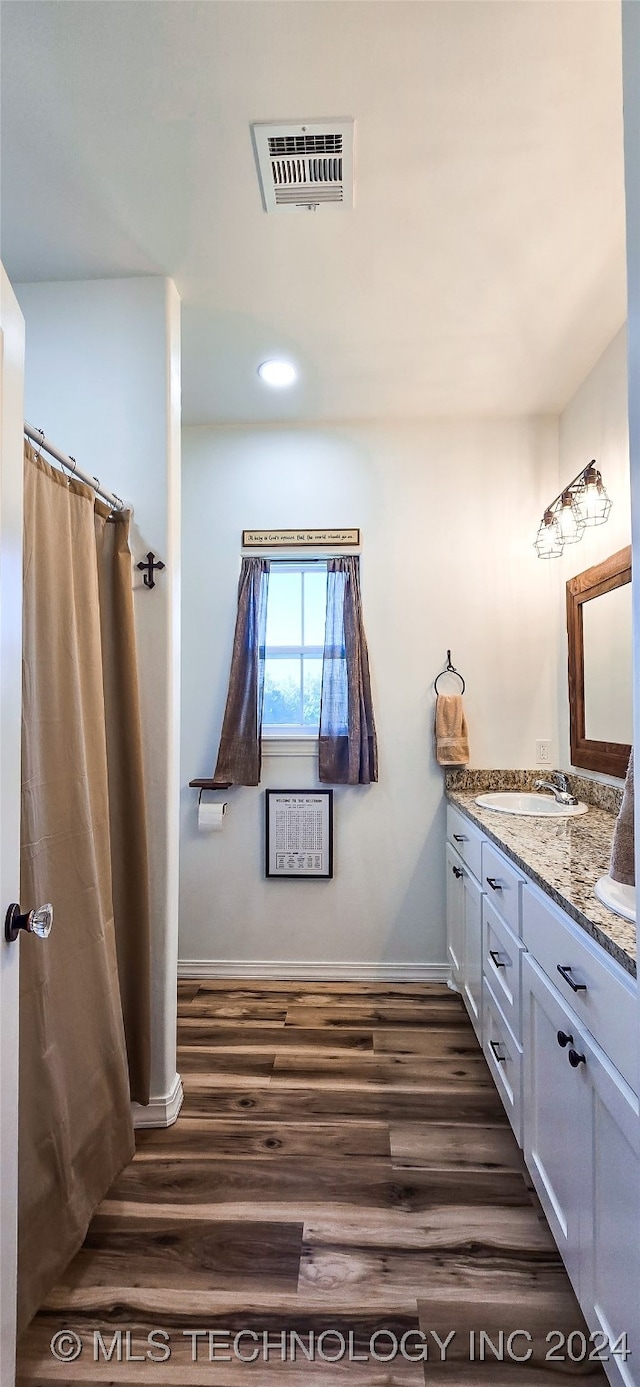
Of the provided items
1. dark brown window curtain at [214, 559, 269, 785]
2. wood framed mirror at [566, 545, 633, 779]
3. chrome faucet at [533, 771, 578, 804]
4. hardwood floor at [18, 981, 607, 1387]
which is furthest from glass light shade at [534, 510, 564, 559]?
hardwood floor at [18, 981, 607, 1387]

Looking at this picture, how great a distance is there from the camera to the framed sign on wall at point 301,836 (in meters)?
2.87

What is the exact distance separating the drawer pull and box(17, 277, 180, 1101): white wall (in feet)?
3.87

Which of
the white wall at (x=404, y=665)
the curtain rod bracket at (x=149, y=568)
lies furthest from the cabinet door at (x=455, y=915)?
the curtain rod bracket at (x=149, y=568)

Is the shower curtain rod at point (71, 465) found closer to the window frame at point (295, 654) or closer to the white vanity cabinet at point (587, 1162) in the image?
the window frame at point (295, 654)

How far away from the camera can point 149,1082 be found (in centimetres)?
182

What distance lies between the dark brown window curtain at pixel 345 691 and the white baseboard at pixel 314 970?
0.89m

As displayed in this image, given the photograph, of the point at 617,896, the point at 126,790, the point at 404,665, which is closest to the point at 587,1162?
the point at 617,896

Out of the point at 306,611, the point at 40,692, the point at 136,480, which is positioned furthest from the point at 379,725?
the point at 40,692

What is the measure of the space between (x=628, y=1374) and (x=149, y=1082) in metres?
1.32

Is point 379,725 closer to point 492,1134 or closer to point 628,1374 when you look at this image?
point 492,1134

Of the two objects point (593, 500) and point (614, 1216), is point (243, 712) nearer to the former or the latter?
point (593, 500)

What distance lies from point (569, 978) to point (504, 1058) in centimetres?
76

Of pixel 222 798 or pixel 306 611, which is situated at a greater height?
pixel 306 611

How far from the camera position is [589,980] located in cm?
114
